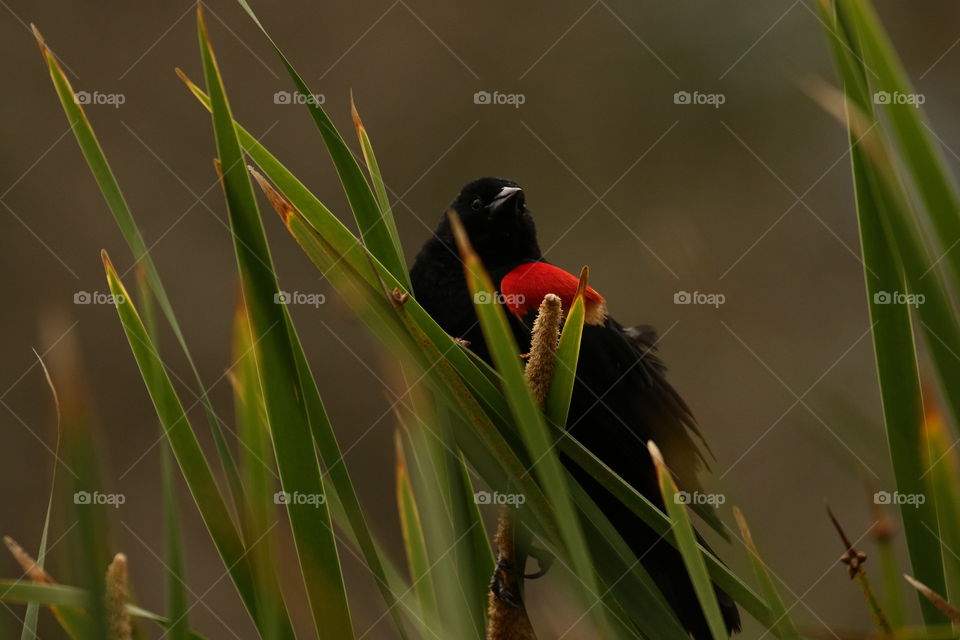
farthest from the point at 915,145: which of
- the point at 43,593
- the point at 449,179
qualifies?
the point at 449,179

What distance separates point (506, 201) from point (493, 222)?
3.3 inches

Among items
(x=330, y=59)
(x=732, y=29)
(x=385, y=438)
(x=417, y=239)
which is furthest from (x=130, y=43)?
(x=732, y=29)

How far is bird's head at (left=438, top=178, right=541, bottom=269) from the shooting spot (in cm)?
203

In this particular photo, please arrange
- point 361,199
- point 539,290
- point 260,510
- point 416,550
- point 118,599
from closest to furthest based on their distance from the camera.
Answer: point 118,599 < point 260,510 < point 361,199 < point 416,550 < point 539,290

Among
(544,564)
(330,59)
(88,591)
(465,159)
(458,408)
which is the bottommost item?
(544,564)

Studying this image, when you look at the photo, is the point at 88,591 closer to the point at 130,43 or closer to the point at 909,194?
the point at 909,194

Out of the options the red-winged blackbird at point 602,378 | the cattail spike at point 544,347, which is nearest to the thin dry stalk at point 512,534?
the cattail spike at point 544,347

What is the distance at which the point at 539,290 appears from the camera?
1.74 metres

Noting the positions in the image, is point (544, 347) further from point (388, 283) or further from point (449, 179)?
point (449, 179)

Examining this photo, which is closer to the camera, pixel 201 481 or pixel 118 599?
pixel 118 599

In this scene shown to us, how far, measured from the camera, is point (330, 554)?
814 millimetres

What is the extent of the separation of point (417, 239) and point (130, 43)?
1.96 metres

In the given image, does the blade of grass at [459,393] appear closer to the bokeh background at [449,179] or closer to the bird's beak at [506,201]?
the bird's beak at [506,201]

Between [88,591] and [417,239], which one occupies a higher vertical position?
[417,239]
